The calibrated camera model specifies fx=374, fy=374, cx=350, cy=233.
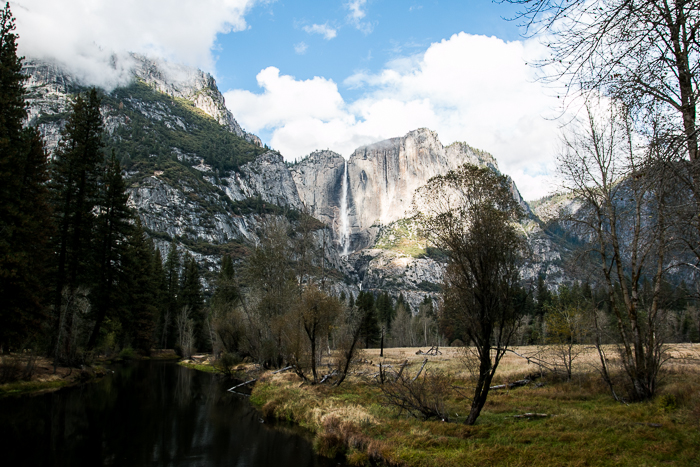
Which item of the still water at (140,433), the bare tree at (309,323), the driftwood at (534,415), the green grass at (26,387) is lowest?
the still water at (140,433)

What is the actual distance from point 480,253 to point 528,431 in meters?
5.08

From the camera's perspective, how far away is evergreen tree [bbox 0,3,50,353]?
57.9 ft

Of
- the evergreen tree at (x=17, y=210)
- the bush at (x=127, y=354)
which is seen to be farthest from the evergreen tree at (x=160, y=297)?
the evergreen tree at (x=17, y=210)

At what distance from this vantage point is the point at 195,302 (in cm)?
6556

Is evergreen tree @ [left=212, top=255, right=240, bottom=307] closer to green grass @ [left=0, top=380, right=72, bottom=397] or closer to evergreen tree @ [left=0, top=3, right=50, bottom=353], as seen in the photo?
green grass @ [left=0, top=380, right=72, bottom=397]

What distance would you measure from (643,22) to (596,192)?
12145 mm

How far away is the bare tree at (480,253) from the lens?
10.9 metres

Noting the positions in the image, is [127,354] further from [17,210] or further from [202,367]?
[17,210]

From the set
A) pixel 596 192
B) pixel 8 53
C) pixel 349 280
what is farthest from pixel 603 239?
pixel 349 280

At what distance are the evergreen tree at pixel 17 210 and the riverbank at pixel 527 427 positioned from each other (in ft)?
43.6

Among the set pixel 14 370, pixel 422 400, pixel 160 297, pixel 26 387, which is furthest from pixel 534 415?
pixel 160 297

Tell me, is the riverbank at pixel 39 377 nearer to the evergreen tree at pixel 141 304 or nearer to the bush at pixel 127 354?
the evergreen tree at pixel 141 304

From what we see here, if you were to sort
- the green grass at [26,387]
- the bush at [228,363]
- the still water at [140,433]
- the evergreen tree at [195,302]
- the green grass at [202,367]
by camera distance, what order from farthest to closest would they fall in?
the evergreen tree at [195,302], the green grass at [202,367], the bush at [228,363], the green grass at [26,387], the still water at [140,433]

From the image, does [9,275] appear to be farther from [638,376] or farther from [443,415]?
[638,376]
